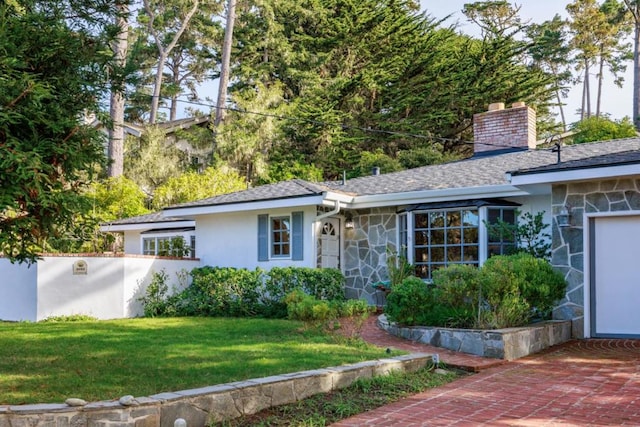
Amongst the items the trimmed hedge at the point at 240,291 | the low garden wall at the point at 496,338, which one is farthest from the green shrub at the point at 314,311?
the trimmed hedge at the point at 240,291

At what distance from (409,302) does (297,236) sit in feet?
16.8

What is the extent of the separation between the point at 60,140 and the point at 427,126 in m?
23.5

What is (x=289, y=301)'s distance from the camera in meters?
10.5

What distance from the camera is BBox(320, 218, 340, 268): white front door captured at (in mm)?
14586

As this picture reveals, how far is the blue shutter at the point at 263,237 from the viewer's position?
1515cm

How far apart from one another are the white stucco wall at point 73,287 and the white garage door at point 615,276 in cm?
949

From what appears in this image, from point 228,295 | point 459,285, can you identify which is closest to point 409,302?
point 459,285

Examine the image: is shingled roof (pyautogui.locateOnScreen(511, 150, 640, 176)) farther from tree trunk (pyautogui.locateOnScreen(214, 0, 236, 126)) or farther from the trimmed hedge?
tree trunk (pyautogui.locateOnScreen(214, 0, 236, 126))

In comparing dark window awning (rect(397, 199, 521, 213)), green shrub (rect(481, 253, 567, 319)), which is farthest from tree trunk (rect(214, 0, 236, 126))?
green shrub (rect(481, 253, 567, 319))

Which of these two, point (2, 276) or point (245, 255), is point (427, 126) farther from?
point (2, 276)

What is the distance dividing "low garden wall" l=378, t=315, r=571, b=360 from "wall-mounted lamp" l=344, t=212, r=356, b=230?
4941 millimetres

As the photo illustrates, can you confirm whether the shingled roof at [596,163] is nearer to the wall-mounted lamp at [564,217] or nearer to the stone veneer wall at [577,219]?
the stone veneer wall at [577,219]

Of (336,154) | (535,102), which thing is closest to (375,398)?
(336,154)

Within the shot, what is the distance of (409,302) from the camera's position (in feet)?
32.7
